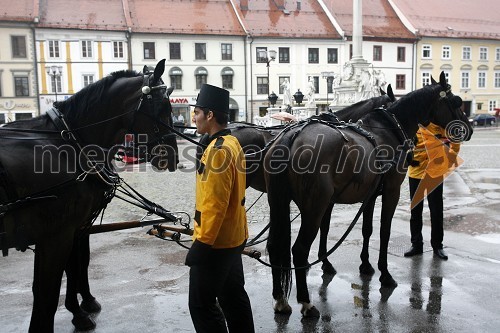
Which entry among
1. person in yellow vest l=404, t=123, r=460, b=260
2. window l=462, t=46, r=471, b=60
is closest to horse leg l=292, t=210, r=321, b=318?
person in yellow vest l=404, t=123, r=460, b=260

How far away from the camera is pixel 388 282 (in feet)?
17.9

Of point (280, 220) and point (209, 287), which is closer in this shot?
point (209, 287)

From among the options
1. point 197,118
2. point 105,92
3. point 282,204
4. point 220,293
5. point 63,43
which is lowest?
point 220,293

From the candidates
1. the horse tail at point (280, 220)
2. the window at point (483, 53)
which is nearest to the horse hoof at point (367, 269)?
the horse tail at point (280, 220)

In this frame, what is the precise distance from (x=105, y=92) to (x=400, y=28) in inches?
2140

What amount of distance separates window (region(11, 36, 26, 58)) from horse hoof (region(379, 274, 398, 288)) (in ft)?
151

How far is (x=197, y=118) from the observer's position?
3334 millimetres

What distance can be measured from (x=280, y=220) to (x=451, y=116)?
323 centimetres

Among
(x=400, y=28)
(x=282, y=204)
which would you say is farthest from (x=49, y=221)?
(x=400, y=28)

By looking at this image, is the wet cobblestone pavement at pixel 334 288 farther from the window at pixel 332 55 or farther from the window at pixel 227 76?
the window at pixel 332 55

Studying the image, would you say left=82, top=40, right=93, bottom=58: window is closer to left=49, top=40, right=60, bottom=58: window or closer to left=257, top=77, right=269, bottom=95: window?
left=49, top=40, right=60, bottom=58: window

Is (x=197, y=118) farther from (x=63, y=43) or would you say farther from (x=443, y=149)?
(x=63, y=43)

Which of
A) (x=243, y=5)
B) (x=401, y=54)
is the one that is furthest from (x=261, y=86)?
(x=401, y=54)

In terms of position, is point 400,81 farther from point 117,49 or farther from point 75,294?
point 75,294
